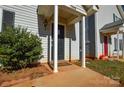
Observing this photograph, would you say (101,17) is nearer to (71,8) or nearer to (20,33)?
(71,8)

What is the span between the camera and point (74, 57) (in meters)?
14.2

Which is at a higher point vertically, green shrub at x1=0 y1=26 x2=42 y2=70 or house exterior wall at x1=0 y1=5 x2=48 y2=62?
house exterior wall at x1=0 y1=5 x2=48 y2=62

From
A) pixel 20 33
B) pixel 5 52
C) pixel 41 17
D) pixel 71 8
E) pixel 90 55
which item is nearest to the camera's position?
pixel 5 52

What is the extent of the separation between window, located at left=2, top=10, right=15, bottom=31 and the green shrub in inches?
43.8

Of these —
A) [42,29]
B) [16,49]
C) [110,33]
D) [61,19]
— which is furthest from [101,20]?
[16,49]

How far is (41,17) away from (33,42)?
10.0 feet

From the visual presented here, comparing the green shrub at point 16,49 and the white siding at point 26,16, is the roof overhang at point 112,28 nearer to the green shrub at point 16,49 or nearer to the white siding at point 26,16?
the white siding at point 26,16

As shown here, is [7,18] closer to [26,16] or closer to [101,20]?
[26,16]

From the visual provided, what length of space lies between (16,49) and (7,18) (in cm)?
217

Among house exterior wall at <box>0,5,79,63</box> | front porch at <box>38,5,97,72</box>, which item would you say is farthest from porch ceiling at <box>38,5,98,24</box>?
house exterior wall at <box>0,5,79,63</box>

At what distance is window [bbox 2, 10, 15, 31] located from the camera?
31.0 feet

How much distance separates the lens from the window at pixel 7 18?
946cm

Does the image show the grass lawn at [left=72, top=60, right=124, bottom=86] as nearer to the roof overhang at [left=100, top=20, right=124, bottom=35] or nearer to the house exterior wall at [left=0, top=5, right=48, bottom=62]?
the house exterior wall at [left=0, top=5, right=48, bottom=62]

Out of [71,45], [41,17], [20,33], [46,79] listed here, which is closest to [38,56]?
[20,33]
